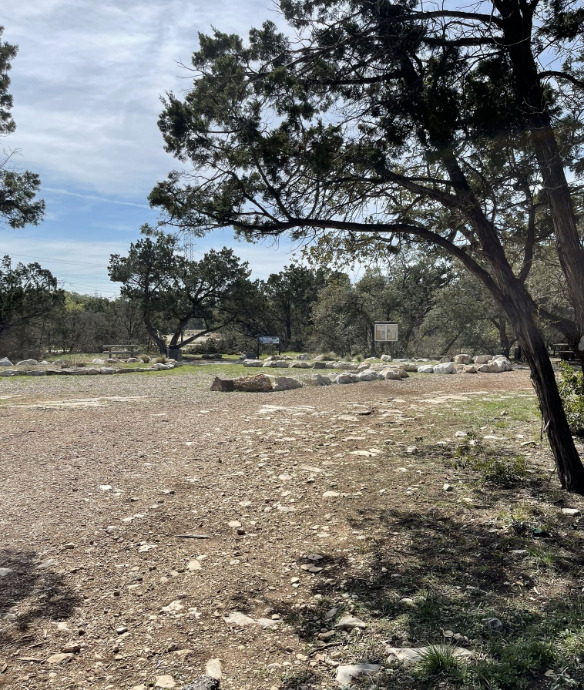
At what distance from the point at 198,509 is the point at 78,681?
6.90 feet

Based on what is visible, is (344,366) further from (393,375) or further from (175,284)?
(175,284)

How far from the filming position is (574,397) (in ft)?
20.2

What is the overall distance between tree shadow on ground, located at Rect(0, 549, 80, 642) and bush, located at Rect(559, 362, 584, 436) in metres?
5.38

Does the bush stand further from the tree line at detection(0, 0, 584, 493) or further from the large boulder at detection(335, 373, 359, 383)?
the large boulder at detection(335, 373, 359, 383)

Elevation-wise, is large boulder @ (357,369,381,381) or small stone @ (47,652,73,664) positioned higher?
large boulder @ (357,369,381,381)

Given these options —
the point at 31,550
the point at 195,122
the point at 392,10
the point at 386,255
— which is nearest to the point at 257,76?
the point at 195,122

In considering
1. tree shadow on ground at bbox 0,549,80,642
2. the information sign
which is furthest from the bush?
the information sign

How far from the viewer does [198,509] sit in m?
4.36

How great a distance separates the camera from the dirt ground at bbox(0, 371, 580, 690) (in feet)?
8.03

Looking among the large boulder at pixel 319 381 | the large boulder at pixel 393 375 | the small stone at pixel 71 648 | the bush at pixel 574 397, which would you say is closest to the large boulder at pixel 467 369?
the large boulder at pixel 393 375

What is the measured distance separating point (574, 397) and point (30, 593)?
19.4 ft

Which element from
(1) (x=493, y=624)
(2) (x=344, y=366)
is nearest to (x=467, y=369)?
(2) (x=344, y=366)

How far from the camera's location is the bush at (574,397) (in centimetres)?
584

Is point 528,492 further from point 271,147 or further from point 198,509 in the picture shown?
point 271,147
